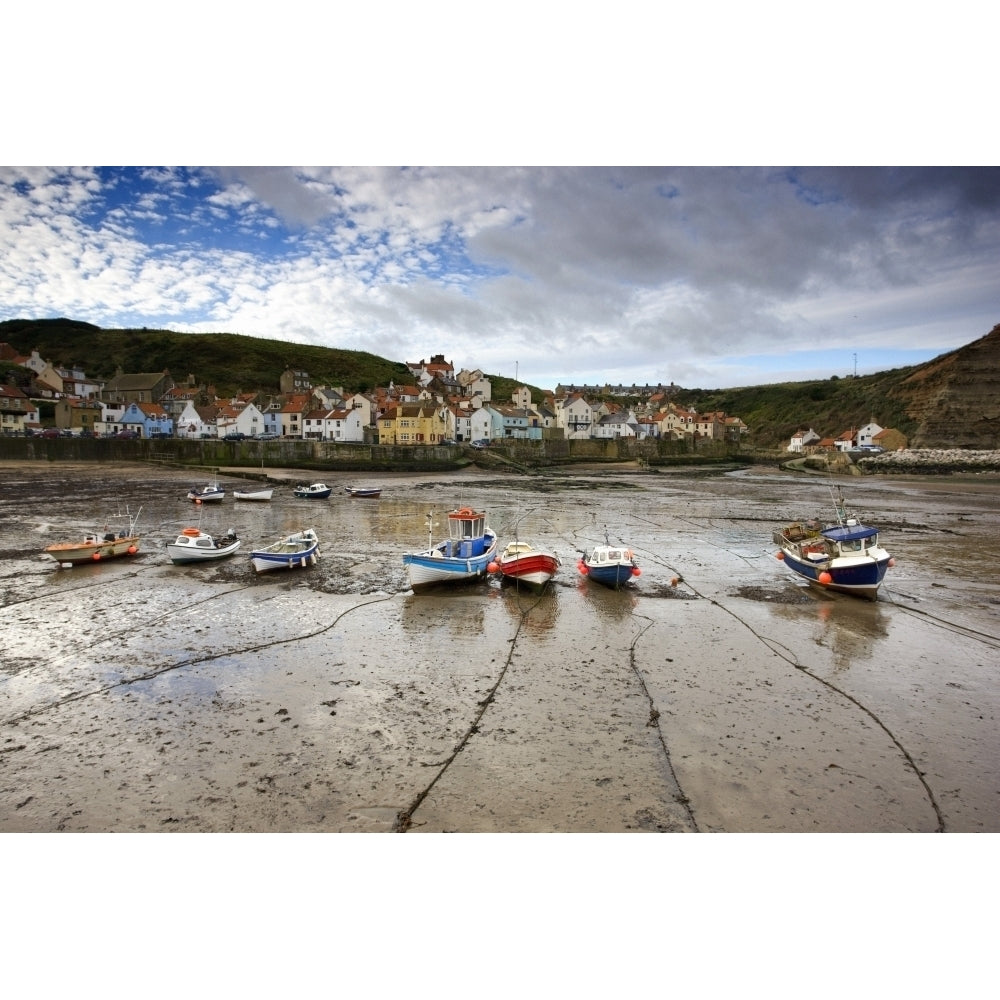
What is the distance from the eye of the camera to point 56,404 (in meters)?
53.9

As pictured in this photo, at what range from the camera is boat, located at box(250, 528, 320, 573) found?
11992mm

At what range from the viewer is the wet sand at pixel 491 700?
170 inches

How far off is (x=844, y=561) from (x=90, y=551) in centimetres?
1500

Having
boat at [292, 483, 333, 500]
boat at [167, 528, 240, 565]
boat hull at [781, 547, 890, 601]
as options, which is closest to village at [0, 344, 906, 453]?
boat at [292, 483, 333, 500]

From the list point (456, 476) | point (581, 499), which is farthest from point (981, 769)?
point (456, 476)

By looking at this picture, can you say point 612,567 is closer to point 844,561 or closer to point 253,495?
point 844,561

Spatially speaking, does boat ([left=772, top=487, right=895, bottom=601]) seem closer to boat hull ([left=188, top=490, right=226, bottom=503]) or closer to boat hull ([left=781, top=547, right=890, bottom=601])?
boat hull ([left=781, top=547, right=890, bottom=601])

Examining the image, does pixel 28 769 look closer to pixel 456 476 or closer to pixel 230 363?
pixel 456 476

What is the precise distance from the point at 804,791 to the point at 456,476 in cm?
3751

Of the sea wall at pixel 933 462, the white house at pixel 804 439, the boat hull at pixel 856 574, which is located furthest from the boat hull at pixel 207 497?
the white house at pixel 804 439

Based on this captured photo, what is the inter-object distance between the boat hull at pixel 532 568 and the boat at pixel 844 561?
201 inches

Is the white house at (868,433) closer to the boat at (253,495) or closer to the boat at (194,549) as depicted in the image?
the boat at (253,495)

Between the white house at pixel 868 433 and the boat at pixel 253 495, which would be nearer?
the boat at pixel 253 495

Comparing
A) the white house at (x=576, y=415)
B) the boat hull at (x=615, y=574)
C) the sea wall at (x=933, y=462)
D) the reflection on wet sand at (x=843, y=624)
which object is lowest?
the reflection on wet sand at (x=843, y=624)
